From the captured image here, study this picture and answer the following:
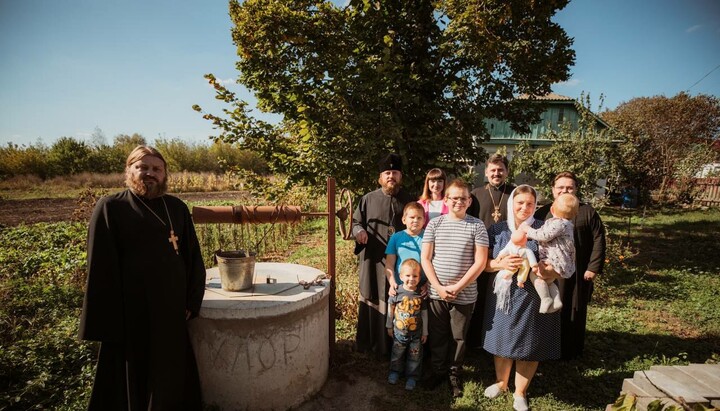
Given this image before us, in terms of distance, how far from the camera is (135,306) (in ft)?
7.48

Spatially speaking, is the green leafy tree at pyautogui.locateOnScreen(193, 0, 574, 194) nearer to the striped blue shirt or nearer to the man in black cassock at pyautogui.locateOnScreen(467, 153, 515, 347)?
the man in black cassock at pyautogui.locateOnScreen(467, 153, 515, 347)

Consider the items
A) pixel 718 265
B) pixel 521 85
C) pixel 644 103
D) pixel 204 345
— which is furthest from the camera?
pixel 644 103

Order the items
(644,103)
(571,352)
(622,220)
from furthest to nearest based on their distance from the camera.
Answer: (644,103)
(622,220)
(571,352)

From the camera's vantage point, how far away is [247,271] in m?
2.89

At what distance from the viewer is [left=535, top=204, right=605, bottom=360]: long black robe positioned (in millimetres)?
3607

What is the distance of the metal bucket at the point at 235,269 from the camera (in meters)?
2.81

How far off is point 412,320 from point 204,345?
71.4 inches

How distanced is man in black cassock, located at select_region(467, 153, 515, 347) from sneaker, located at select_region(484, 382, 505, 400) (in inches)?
24.7

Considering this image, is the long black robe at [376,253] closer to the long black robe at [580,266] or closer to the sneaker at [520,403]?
the sneaker at [520,403]

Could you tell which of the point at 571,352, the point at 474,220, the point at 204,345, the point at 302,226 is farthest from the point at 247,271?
the point at 302,226

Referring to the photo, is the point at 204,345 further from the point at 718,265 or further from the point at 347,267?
the point at 718,265

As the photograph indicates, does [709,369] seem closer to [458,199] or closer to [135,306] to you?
[458,199]

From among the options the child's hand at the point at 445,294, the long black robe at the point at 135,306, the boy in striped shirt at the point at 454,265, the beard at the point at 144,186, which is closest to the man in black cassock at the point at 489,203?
the boy in striped shirt at the point at 454,265

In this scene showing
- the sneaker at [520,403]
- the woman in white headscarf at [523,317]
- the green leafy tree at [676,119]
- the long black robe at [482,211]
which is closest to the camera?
the woman in white headscarf at [523,317]
